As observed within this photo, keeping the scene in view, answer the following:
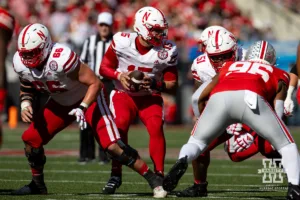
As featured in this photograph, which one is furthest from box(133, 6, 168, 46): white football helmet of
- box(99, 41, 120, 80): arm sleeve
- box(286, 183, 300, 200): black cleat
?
box(286, 183, 300, 200): black cleat

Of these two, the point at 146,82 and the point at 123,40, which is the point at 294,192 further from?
the point at 123,40

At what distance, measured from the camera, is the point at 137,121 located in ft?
61.0

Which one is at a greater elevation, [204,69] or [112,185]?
[204,69]

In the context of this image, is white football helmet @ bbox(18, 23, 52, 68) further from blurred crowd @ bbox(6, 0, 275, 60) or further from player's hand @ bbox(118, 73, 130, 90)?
blurred crowd @ bbox(6, 0, 275, 60)

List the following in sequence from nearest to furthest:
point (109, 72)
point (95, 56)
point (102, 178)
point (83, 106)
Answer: point (83, 106) → point (109, 72) → point (102, 178) → point (95, 56)

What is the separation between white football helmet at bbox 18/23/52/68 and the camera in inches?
281

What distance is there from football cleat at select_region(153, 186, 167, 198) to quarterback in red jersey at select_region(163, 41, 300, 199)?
66 cm

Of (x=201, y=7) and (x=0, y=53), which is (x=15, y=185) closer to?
(x=0, y=53)

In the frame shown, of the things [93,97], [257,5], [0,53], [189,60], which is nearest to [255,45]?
[93,97]

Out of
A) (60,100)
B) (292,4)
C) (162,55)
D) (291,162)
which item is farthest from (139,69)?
(292,4)

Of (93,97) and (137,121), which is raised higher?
(93,97)

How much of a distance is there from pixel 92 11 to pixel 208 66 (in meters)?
11.6

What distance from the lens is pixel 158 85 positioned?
308 inches

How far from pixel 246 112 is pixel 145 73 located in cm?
173
